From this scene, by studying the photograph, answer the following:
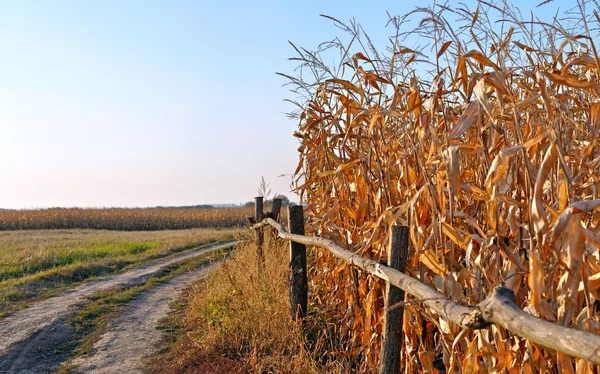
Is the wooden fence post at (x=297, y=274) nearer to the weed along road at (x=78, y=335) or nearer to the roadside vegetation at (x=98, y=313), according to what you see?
the weed along road at (x=78, y=335)

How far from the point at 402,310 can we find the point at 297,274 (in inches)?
98.1

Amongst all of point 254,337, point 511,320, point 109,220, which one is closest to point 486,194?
point 511,320

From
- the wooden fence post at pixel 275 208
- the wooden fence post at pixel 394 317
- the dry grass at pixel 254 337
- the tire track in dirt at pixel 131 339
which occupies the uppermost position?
the wooden fence post at pixel 275 208

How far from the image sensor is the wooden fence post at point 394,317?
3340mm

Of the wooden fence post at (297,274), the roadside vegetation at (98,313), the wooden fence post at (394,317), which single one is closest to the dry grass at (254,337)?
the wooden fence post at (297,274)

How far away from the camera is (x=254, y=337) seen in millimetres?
5281

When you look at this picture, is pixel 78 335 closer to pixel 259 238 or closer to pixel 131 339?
pixel 131 339

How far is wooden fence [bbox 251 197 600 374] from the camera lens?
5.68ft

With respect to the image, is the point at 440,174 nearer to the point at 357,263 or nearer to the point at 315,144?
the point at 357,263

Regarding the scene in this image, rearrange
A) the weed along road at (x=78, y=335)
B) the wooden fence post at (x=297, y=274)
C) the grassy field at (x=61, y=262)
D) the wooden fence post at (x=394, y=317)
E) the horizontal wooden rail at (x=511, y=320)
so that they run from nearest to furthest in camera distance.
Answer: the horizontal wooden rail at (x=511, y=320), the wooden fence post at (x=394, y=317), the wooden fence post at (x=297, y=274), the weed along road at (x=78, y=335), the grassy field at (x=61, y=262)

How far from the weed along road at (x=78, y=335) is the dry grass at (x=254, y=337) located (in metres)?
0.50

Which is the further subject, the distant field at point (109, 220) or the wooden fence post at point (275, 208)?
the distant field at point (109, 220)

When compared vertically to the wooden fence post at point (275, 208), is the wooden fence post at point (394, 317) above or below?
below

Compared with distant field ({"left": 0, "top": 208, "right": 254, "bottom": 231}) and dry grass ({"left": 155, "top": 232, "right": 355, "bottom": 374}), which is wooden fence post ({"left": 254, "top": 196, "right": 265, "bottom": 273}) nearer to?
dry grass ({"left": 155, "top": 232, "right": 355, "bottom": 374})
